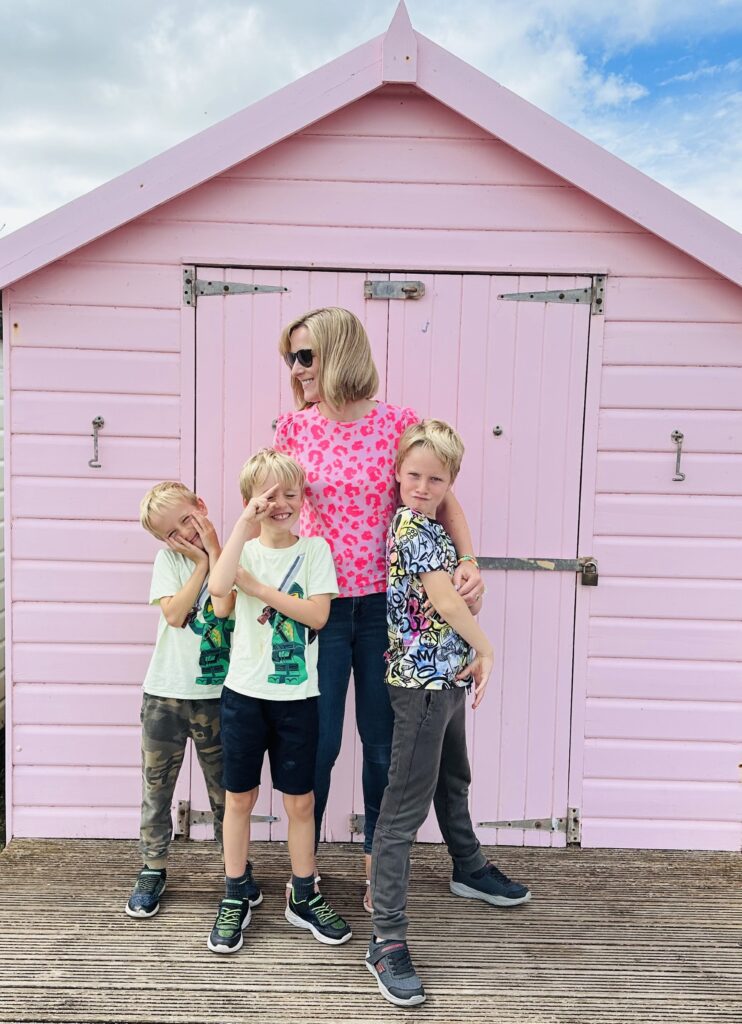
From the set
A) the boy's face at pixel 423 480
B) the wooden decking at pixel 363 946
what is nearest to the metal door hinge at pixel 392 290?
the boy's face at pixel 423 480

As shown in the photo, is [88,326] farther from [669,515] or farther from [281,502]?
[669,515]

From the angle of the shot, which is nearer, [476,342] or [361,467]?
[361,467]

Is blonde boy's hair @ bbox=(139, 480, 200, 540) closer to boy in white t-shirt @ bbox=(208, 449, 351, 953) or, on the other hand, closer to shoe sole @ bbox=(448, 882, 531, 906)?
boy in white t-shirt @ bbox=(208, 449, 351, 953)

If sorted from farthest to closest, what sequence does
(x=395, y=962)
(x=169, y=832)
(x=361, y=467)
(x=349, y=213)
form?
(x=349, y=213) → (x=169, y=832) → (x=361, y=467) → (x=395, y=962)

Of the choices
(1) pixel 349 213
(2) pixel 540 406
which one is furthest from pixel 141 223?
(2) pixel 540 406

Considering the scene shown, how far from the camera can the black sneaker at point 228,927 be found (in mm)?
2559

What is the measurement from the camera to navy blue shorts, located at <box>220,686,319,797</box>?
2.48 m

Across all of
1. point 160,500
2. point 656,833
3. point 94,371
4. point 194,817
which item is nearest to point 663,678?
point 656,833

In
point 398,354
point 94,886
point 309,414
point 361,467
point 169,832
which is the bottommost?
point 94,886

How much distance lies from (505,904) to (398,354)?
2.08 meters

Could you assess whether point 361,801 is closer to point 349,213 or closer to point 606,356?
point 606,356

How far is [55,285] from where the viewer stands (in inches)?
122

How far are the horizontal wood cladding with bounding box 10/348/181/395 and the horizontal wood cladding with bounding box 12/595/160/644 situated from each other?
87 centimetres

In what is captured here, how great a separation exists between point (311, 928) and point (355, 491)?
1.47 metres
